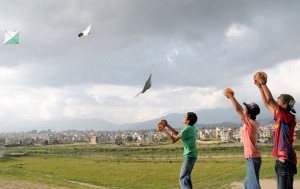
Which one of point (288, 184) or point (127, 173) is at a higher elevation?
point (288, 184)

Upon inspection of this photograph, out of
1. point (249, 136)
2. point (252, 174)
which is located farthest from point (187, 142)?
point (252, 174)

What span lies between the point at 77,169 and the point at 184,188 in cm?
4217

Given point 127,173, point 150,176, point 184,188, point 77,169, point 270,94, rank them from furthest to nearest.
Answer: point 77,169 → point 127,173 → point 150,176 → point 184,188 → point 270,94

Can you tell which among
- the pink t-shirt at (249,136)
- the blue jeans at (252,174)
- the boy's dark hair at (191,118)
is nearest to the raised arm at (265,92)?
the pink t-shirt at (249,136)

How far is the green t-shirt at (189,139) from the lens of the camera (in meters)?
6.11

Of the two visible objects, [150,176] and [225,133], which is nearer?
[150,176]

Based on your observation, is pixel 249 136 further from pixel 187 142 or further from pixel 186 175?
pixel 186 175

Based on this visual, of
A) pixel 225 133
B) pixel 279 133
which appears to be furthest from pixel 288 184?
pixel 225 133

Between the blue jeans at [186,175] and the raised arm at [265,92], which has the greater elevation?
the raised arm at [265,92]

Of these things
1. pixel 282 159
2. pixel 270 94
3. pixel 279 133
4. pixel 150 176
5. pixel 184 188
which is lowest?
pixel 150 176

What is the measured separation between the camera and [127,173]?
132 feet

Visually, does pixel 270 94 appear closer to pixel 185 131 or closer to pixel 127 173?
pixel 185 131

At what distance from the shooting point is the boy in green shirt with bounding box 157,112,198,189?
Answer: 6.08 meters

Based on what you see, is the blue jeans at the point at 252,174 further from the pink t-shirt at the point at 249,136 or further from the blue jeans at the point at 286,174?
the blue jeans at the point at 286,174
